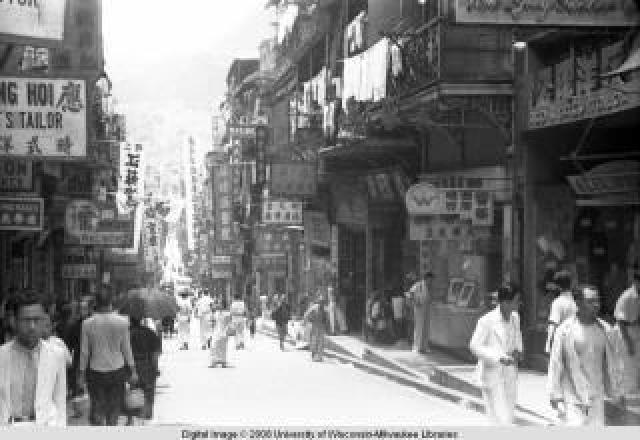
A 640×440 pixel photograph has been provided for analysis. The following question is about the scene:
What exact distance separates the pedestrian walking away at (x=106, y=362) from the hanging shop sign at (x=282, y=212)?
997cm

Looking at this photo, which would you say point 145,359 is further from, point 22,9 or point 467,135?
point 467,135

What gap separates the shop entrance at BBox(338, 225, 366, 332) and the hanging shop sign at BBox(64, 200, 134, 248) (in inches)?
165

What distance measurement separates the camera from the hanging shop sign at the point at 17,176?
43.9 feet

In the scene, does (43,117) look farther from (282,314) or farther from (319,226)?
(282,314)

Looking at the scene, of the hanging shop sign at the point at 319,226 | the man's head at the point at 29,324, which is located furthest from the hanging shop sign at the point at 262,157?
the man's head at the point at 29,324

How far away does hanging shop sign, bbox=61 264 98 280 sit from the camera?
63.6 feet

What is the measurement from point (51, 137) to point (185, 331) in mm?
15502

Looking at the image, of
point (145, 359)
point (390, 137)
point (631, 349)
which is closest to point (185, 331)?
point (390, 137)

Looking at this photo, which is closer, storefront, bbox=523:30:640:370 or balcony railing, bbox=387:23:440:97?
storefront, bbox=523:30:640:370

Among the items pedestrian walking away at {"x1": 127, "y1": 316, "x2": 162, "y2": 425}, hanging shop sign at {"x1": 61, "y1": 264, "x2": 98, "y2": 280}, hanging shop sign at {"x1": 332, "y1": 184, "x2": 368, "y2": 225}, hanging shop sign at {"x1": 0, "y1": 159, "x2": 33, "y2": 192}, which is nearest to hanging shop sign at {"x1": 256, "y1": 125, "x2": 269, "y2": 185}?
hanging shop sign at {"x1": 332, "y1": 184, "x2": 368, "y2": 225}

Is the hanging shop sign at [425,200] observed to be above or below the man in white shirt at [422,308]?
above

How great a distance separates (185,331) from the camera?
2466 centimetres

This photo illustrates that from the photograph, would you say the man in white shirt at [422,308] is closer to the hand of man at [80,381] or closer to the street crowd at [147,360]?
the street crowd at [147,360]

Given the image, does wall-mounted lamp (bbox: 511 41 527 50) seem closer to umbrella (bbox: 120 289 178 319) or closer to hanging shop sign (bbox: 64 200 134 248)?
umbrella (bbox: 120 289 178 319)
